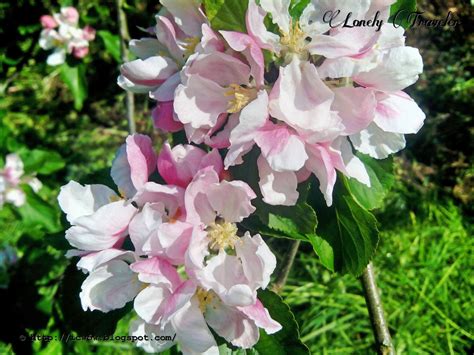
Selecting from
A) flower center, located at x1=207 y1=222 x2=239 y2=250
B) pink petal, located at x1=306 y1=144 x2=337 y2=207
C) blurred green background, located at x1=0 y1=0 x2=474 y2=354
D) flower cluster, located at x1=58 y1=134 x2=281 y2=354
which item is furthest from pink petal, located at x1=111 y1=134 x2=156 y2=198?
blurred green background, located at x1=0 y1=0 x2=474 y2=354

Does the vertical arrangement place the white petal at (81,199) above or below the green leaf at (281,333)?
above

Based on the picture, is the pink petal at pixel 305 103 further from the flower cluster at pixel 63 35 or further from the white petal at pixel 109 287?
the flower cluster at pixel 63 35

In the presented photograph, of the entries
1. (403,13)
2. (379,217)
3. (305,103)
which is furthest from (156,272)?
(379,217)

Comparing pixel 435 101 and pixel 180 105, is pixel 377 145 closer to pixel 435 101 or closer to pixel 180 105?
pixel 180 105

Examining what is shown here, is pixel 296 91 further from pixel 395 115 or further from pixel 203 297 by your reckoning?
pixel 203 297

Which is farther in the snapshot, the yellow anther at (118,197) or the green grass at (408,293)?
the green grass at (408,293)

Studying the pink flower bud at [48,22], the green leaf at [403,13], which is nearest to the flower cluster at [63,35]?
the pink flower bud at [48,22]

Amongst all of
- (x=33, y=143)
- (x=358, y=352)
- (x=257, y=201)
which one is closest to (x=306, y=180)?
(x=257, y=201)
